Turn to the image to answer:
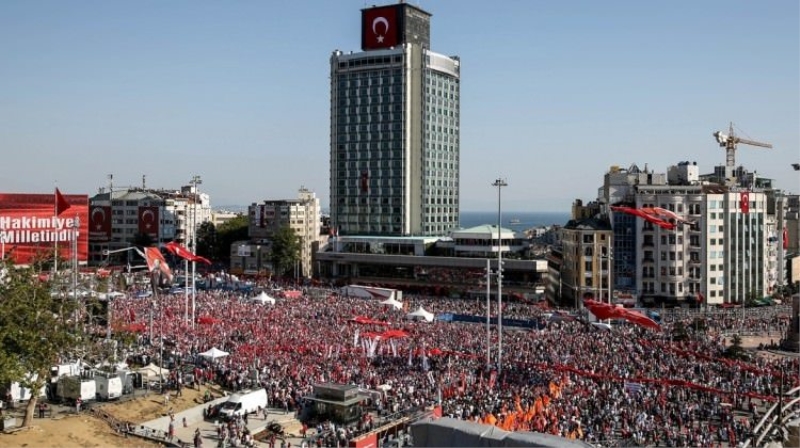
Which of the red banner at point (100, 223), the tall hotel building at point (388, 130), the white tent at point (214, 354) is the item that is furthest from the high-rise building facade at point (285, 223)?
the white tent at point (214, 354)

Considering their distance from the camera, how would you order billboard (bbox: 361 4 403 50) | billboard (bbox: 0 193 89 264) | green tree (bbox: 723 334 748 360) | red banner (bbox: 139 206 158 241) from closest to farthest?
green tree (bbox: 723 334 748 360) → billboard (bbox: 0 193 89 264) → billboard (bbox: 361 4 403 50) → red banner (bbox: 139 206 158 241)

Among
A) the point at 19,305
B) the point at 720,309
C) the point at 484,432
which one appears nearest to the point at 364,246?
→ the point at 720,309

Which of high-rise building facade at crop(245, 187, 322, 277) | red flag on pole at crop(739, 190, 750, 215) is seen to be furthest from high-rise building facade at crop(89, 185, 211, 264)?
red flag on pole at crop(739, 190, 750, 215)

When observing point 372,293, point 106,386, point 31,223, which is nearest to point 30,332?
point 106,386

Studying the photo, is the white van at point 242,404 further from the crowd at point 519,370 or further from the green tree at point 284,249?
the green tree at point 284,249

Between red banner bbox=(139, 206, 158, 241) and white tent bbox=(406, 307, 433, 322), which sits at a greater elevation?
red banner bbox=(139, 206, 158, 241)

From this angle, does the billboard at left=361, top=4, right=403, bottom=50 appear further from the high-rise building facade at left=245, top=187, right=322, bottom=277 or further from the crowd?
the crowd

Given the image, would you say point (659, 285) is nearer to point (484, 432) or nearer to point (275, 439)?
point (275, 439)

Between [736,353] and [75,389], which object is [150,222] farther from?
[736,353]
